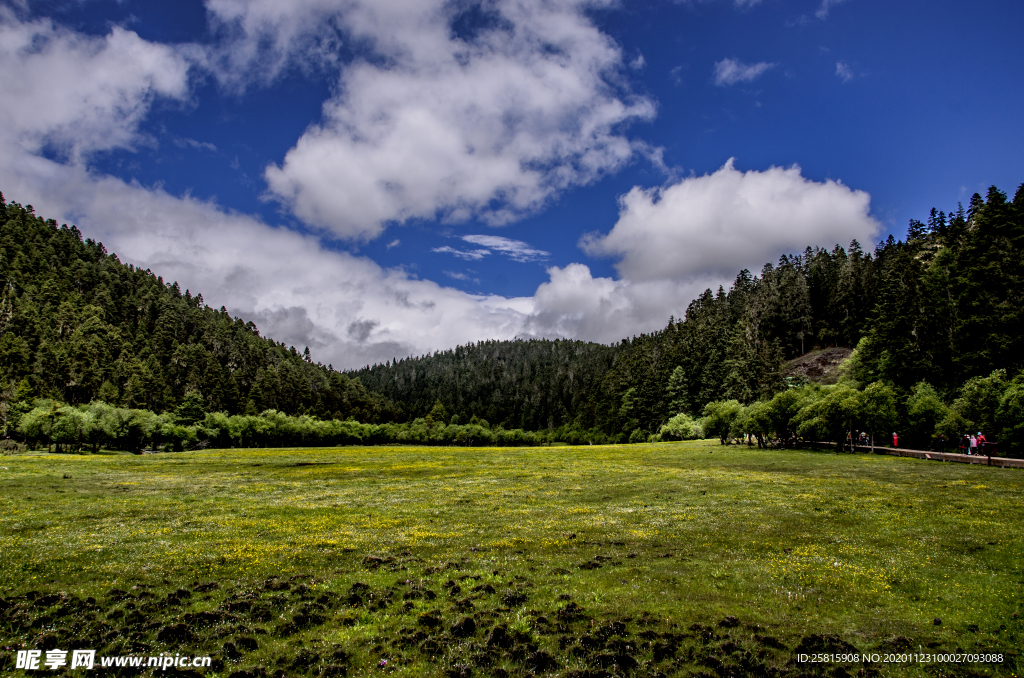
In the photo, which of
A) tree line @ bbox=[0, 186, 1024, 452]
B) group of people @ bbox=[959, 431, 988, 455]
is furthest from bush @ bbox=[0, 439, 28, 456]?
group of people @ bbox=[959, 431, 988, 455]

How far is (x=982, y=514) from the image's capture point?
2347 cm

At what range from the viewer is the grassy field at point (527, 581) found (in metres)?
10.8

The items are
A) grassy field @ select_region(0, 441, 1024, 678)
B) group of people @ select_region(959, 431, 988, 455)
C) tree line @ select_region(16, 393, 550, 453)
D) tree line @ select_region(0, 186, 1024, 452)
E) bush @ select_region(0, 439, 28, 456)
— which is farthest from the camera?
tree line @ select_region(16, 393, 550, 453)

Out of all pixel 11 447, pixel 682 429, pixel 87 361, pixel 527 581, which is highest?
pixel 87 361

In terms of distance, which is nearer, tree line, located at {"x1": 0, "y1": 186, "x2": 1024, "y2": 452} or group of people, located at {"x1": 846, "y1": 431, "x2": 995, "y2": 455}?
group of people, located at {"x1": 846, "y1": 431, "x2": 995, "y2": 455}

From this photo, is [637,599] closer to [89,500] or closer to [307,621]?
[307,621]

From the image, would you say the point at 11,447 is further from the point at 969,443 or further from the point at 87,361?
the point at 969,443

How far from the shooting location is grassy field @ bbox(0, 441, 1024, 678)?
1084 centimetres

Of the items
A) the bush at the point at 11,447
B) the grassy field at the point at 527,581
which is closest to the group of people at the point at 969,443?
the grassy field at the point at 527,581

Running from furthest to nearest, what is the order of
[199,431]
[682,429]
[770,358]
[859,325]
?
[859,325], [770,358], [199,431], [682,429]

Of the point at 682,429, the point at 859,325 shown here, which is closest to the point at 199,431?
the point at 682,429

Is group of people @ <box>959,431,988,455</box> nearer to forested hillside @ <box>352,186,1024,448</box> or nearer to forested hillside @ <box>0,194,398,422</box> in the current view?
forested hillside @ <box>352,186,1024,448</box>

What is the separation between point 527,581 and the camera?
15.6m

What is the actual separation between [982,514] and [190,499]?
155 ft
